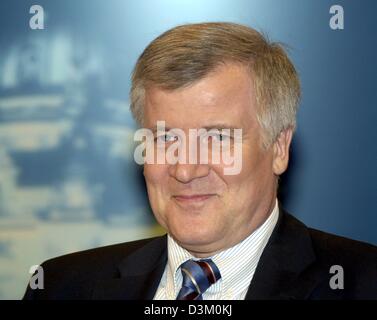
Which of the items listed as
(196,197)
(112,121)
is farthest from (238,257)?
(112,121)

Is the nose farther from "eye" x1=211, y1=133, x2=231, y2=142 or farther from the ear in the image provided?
the ear

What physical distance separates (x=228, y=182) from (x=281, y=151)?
194 millimetres

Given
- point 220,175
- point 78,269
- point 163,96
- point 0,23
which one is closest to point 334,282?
point 220,175

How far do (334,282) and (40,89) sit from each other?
1.28 metres

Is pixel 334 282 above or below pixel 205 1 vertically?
below

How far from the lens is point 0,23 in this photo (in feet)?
8.57

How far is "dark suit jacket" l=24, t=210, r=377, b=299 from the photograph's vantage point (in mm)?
1818

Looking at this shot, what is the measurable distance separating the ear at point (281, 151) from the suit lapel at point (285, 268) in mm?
158

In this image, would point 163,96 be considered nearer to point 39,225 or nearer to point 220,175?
point 220,175

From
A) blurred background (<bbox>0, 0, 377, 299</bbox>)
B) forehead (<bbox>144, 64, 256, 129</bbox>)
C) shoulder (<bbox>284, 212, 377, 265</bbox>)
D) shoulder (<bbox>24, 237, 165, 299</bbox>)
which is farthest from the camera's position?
blurred background (<bbox>0, 0, 377, 299</bbox>)

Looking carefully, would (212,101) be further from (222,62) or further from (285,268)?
(285,268)

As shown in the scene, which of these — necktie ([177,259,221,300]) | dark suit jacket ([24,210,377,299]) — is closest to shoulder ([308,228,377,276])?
dark suit jacket ([24,210,377,299])

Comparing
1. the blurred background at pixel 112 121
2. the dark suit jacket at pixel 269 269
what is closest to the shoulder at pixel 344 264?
the dark suit jacket at pixel 269 269

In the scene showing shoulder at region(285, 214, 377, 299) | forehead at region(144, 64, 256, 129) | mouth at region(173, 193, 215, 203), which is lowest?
shoulder at region(285, 214, 377, 299)
